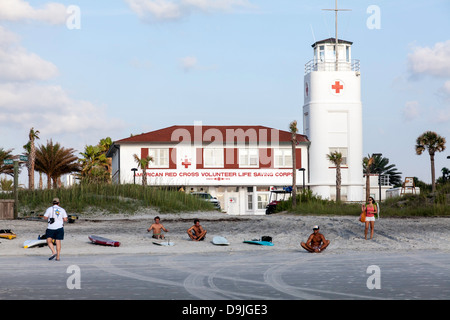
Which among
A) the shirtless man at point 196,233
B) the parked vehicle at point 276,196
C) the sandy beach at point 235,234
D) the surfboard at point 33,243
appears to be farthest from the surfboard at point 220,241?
the parked vehicle at point 276,196

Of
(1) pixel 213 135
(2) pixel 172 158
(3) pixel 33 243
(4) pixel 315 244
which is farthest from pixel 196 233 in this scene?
(1) pixel 213 135

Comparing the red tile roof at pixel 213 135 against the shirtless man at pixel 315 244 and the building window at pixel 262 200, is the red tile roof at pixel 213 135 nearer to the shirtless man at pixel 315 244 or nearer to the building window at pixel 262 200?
the building window at pixel 262 200

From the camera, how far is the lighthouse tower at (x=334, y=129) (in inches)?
2500

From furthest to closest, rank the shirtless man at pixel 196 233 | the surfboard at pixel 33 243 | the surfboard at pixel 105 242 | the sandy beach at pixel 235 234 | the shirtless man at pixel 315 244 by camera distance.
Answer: the shirtless man at pixel 196 233 → the surfboard at pixel 105 242 → the sandy beach at pixel 235 234 → the surfboard at pixel 33 243 → the shirtless man at pixel 315 244

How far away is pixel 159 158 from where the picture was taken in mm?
62406

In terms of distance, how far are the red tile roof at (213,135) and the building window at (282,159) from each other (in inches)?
45.1

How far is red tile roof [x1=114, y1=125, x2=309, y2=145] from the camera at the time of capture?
63.0 meters

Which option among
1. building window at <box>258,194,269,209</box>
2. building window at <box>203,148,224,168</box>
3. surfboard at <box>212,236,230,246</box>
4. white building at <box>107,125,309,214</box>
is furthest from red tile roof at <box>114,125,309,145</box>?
surfboard at <box>212,236,230,246</box>

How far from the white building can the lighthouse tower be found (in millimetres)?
1574

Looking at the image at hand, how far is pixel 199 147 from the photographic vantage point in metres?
62.9

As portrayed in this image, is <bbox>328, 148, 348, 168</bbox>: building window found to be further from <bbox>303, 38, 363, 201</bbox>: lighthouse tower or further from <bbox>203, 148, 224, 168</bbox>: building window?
<bbox>203, 148, 224, 168</bbox>: building window

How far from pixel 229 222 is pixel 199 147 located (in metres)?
30.1
